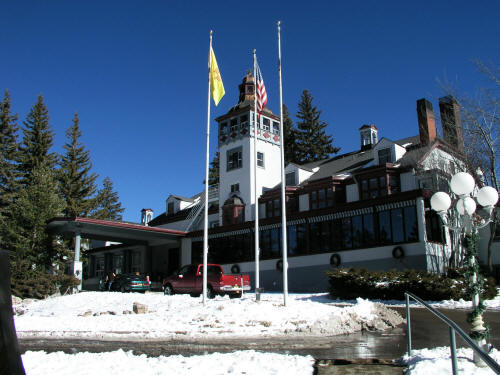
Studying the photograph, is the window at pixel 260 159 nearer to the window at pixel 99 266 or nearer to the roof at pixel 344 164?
the roof at pixel 344 164

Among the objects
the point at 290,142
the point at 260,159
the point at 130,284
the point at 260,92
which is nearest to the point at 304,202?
the point at 260,159

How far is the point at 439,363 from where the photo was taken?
7.14 meters

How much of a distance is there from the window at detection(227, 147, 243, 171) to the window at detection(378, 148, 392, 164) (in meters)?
13.4

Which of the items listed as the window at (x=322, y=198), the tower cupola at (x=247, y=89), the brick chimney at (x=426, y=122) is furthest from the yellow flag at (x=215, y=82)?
the tower cupola at (x=247, y=89)

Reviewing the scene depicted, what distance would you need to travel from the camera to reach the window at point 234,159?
42750 millimetres

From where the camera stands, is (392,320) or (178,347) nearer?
(178,347)

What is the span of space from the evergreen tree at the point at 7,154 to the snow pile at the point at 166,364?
4504 centimetres

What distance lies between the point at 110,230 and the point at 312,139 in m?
39.5

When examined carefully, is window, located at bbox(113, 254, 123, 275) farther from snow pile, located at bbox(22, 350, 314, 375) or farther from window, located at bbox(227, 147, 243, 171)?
snow pile, located at bbox(22, 350, 314, 375)

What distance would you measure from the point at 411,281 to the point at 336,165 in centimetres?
1933

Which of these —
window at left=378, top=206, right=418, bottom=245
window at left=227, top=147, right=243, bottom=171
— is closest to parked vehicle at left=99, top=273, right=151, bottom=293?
window at left=227, top=147, right=243, bottom=171

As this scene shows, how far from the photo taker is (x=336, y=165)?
39.1 metres

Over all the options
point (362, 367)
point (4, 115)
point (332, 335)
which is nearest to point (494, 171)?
point (332, 335)

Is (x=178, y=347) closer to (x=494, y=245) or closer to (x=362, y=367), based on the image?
(x=362, y=367)
